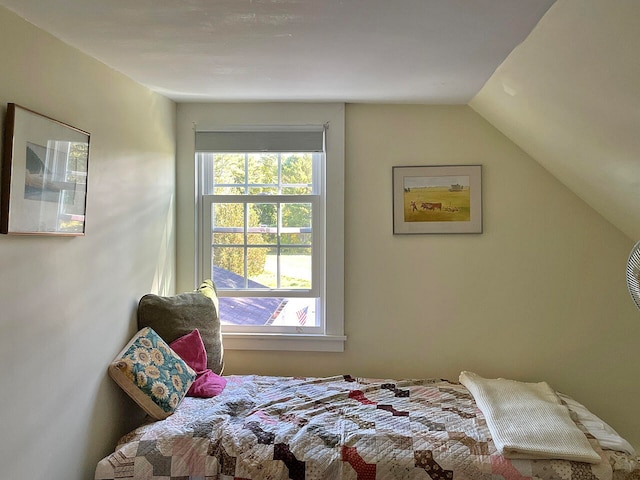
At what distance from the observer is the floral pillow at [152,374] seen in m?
2.24

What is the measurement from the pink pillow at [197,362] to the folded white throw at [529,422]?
53.3 inches

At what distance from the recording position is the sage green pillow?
8.56ft

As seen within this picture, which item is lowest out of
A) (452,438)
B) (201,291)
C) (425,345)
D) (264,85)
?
(452,438)

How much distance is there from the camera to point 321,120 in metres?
3.06

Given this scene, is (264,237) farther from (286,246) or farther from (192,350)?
(192,350)

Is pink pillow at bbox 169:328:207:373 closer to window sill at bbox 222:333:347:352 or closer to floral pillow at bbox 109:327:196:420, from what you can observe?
floral pillow at bbox 109:327:196:420

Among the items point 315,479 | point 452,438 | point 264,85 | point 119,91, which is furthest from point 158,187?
point 452,438

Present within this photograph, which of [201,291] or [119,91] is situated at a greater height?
[119,91]

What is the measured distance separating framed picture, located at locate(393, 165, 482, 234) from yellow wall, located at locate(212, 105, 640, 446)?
0.05 meters

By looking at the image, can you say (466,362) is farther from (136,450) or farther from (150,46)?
(150,46)

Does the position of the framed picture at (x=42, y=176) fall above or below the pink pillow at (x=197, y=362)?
above

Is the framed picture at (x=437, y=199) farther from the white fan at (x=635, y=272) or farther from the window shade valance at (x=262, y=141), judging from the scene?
the white fan at (x=635, y=272)

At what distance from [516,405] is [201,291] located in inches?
71.8

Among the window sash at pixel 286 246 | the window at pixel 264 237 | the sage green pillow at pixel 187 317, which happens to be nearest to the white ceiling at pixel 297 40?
the window at pixel 264 237
